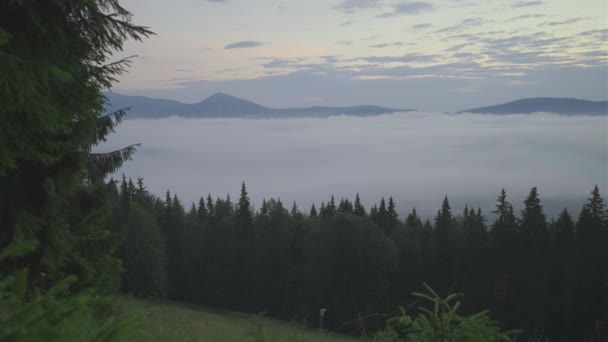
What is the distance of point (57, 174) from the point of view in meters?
10.5

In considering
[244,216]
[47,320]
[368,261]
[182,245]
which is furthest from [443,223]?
[47,320]

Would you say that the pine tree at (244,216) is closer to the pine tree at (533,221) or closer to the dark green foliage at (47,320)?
the pine tree at (533,221)

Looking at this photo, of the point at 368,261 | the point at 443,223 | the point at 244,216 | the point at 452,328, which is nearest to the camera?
the point at 452,328

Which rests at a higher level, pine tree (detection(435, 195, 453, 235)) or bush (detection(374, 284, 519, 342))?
bush (detection(374, 284, 519, 342))

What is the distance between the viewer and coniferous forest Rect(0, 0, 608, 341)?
16.5ft

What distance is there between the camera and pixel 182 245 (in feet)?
185

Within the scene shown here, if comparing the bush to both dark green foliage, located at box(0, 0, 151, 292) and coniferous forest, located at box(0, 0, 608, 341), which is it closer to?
coniferous forest, located at box(0, 0, 608, 341)

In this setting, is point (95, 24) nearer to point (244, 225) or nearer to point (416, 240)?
point (416, 240)

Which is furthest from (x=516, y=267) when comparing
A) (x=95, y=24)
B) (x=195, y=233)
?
(x=95, y=24)

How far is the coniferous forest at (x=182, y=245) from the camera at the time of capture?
198 inches

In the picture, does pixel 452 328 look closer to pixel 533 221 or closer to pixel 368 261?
pixel 533 221

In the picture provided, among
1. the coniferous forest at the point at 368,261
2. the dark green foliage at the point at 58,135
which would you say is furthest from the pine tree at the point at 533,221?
the dark green foliage at the point at 58,135

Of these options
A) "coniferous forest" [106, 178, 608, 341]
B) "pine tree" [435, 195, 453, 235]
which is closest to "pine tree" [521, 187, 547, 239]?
"coniferous forest" [106, 178, 608, 341]

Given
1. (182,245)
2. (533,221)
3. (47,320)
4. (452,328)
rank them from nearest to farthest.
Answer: (47,320) → (452,328) → (533,221) → (182,245)
